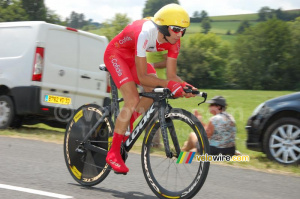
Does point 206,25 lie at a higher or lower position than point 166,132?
higher

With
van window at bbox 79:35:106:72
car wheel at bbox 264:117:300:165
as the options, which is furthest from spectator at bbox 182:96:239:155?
van window at bbox 79:35:106:72

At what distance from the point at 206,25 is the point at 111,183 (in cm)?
10369

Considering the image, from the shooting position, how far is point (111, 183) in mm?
5453

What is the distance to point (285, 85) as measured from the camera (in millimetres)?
75500

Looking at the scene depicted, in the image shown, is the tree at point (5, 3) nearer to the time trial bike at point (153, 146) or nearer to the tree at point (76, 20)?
the tree at point (76, 20)

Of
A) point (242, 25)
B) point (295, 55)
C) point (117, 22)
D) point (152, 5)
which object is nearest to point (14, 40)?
point (295, 55)

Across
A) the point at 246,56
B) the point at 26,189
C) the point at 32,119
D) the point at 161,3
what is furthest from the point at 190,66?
the point at 26,189

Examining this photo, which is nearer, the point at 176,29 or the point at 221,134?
the point at 176,29

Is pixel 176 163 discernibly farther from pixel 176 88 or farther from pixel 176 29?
pixel 176 29

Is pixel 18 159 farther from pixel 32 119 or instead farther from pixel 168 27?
pixel 32 119

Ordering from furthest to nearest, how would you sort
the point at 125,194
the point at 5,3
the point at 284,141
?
the point at 5,3 < the point at 284,141 < the point at 125,194

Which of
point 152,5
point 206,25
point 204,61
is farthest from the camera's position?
point 152,5

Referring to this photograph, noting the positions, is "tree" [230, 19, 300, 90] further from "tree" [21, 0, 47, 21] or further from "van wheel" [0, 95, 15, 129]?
"van wheel" [0, 95, 15, 129]

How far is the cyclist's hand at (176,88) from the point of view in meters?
4.44
